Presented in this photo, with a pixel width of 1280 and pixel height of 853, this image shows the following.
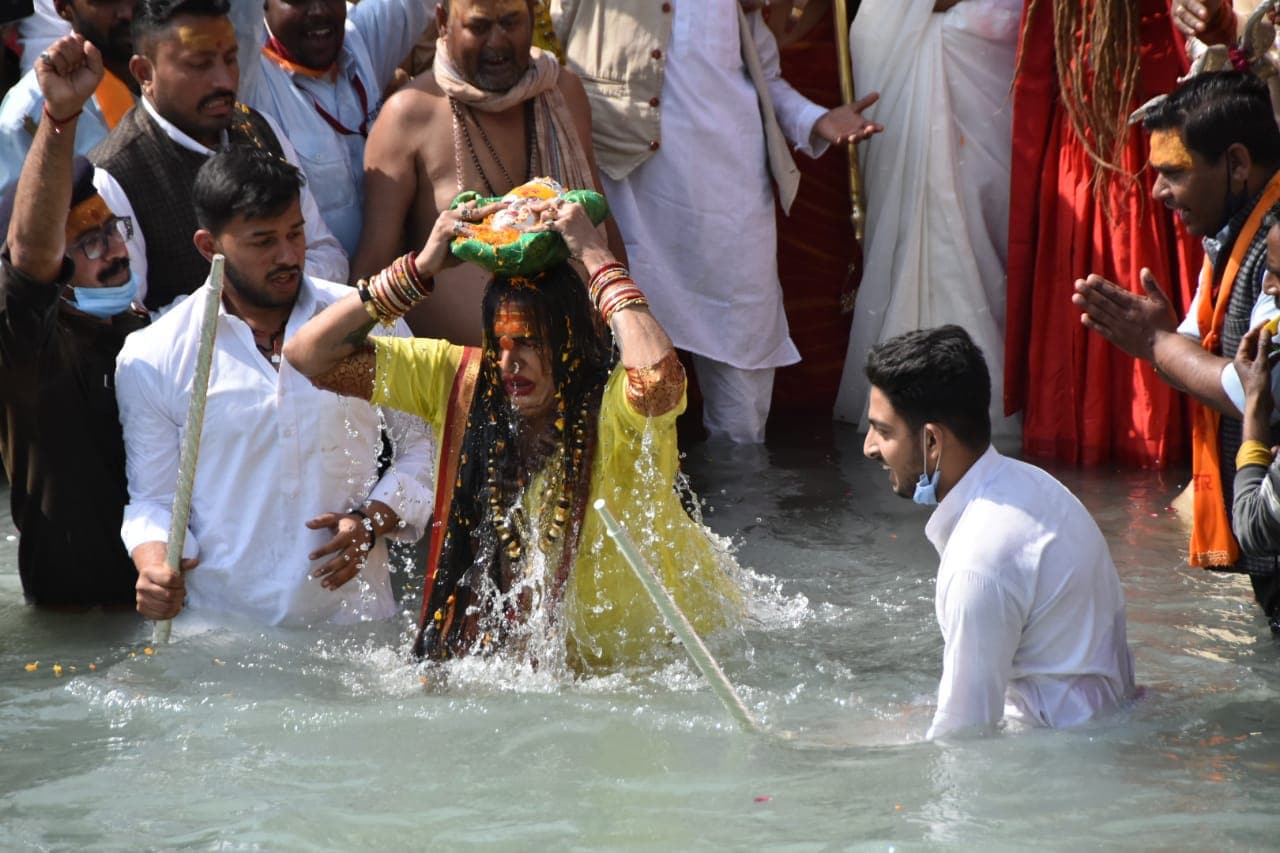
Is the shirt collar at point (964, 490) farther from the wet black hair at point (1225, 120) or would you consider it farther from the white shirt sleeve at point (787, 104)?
the white shirt sleeve at point (787, 104)

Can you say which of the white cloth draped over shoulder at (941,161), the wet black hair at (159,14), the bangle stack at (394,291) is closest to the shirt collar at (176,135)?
the wet black hair at (159,14)

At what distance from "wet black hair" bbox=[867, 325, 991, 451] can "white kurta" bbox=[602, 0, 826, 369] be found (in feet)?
10.2

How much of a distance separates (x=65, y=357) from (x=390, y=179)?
1.40 m

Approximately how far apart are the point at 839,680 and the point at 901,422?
3.45 feet

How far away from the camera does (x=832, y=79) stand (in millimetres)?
6812

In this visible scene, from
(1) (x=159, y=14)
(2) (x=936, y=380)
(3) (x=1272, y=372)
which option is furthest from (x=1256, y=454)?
(1) (x=159, y=14)

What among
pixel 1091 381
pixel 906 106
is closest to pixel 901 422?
pixel 1091 381

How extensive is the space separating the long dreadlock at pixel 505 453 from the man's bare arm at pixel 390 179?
5.28ft

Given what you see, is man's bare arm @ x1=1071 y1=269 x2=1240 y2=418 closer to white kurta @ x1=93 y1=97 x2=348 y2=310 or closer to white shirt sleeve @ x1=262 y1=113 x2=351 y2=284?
white kurta @ x1=93 y1=97 x2=348 y2=310

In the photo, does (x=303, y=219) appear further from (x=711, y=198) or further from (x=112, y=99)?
(x=711, y=198)

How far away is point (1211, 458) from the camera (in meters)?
4.52

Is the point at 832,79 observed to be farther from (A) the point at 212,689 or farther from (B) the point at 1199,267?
(A) the point at 212,689

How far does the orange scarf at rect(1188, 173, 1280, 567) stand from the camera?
4352mm

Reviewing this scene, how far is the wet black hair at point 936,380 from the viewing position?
3.38 metres
